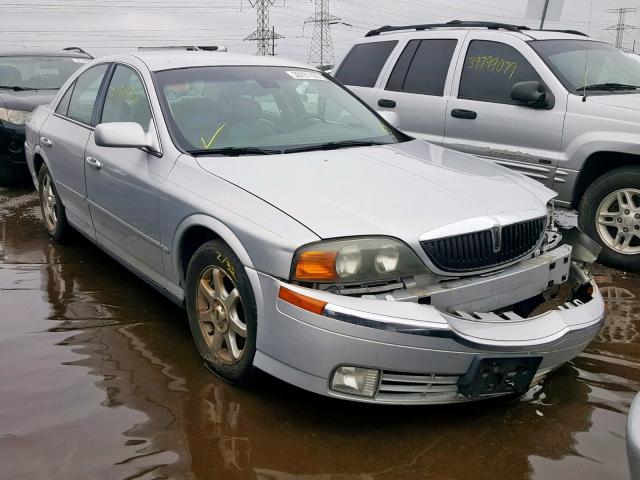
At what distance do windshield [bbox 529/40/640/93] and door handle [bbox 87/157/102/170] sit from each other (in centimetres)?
367

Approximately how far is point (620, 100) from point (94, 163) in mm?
3963

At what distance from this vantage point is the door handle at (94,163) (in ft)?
14.3

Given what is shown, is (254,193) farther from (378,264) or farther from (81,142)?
(81,142)

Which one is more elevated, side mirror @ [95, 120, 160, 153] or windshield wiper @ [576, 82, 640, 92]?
windshield wiper @ [576, 82, 640, 92]

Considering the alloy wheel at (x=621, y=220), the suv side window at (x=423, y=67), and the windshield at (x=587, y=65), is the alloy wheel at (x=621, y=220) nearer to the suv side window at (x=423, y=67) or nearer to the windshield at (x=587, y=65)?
the windshield at (x=587, y=65)

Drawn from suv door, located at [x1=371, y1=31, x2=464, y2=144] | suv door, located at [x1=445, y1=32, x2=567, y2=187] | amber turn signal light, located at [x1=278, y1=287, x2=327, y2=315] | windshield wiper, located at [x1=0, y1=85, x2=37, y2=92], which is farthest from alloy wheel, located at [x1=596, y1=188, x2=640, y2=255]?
windshield wiper, located at [x1=0, y1=85, x2=37, y2=92]

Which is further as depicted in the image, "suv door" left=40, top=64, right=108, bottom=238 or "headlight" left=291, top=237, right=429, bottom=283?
"suv door" left=40, top=64, right=108, bottom=238

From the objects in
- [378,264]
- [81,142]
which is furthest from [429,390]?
[81,142]

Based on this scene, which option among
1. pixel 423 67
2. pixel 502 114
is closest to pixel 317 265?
pixel 502 114

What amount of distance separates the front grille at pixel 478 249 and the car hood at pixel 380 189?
0.22 ft

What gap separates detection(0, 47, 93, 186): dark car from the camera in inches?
316

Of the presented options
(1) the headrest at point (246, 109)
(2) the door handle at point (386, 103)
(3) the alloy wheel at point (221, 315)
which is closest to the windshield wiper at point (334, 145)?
(1) the headrest at point (246, 109)

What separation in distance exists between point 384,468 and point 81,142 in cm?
323

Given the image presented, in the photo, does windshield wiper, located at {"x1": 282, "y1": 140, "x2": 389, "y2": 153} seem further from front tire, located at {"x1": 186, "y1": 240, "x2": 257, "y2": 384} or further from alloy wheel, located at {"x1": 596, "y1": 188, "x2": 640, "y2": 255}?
alloy wheel, located at {"x1": 596, "y1": 188, "x2": 640, "y2": 255}
